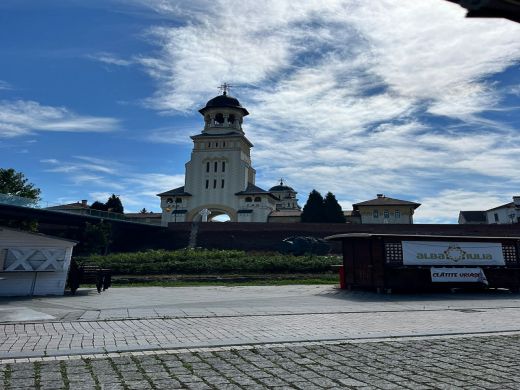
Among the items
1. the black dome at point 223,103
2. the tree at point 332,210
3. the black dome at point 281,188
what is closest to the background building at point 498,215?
the tree at point 332,210

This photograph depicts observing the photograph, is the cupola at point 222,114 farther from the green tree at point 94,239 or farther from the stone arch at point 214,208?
the green tree at point 94,239

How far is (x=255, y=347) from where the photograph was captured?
649cm

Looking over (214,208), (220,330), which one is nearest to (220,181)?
(214,208)

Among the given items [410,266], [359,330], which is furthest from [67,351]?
[410,266]

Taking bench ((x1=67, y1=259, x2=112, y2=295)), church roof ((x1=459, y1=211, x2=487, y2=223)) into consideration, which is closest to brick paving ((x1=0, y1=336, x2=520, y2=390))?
bench ((x1=67, y1=259, x2=112, y2=295))

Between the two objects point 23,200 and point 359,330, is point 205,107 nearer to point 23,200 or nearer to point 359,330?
point 23,200

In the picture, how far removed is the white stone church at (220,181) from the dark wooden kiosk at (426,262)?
51860 millimetres

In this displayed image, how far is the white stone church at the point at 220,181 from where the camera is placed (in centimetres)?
7125

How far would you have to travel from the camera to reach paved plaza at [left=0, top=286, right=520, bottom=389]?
15.5 feet

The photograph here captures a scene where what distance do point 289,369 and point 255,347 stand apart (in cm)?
137

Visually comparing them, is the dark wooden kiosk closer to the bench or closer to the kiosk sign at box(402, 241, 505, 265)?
the kiosk sign at box(402, 241, 505, 265)

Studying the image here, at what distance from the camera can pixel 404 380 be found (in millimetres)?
4730

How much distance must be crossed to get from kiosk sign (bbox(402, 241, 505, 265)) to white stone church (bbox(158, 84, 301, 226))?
171 ft

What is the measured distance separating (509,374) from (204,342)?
4187 mm
